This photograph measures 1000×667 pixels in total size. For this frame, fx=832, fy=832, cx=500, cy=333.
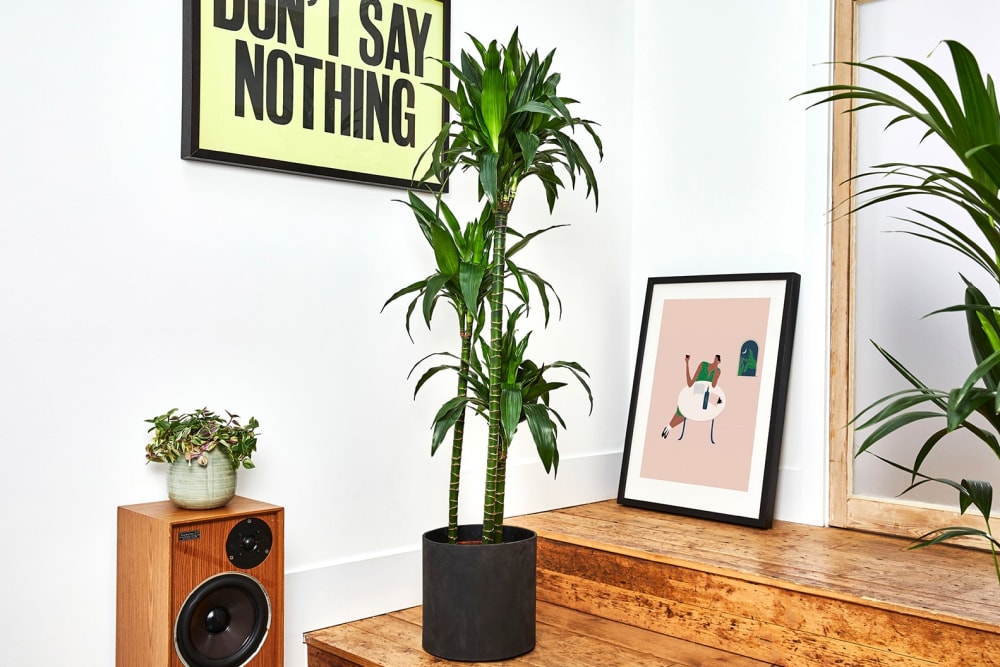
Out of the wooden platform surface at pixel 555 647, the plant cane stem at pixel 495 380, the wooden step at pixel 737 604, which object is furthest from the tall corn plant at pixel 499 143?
the wooden step at pixel 737 604

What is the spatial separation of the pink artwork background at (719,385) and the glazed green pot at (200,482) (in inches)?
70.6

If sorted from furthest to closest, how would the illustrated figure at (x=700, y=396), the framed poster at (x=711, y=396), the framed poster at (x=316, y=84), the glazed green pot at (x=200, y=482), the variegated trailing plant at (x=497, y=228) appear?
the illustrated figure at (x=700, y=396) → the framed poster at (x=711, y=396) → the framed poster at (x=316, y=84) → the variegated trailing plant at (x=497, y=228) → the glazed green pot at (x=200, y=482)

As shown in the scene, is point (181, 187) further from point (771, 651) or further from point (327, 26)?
point (771, 651)

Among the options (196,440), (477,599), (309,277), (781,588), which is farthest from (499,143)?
(781,588)

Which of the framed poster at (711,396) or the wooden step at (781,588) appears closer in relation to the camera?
the wooden step at (781,588)

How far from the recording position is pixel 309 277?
2.55 meters

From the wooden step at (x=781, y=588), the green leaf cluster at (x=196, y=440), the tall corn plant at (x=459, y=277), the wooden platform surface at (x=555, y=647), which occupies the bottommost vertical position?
the wooden platform surface at (x=555, y=647)

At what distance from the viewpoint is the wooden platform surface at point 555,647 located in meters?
2.25

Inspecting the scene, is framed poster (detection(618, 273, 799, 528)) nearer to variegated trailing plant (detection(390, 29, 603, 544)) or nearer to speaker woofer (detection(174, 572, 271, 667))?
variegated trailing plant (detection(390, 29, 603, 544))

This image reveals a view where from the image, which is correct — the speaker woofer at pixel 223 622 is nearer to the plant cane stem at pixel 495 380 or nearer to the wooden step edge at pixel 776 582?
the plant cane stem at pixel 495 380

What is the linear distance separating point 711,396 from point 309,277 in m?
1.59

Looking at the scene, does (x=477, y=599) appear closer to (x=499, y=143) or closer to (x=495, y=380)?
(x=495, y=380)

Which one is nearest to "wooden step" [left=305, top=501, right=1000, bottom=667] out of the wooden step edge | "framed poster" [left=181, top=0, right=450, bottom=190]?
the wooden step edge

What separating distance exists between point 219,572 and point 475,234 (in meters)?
1.09
